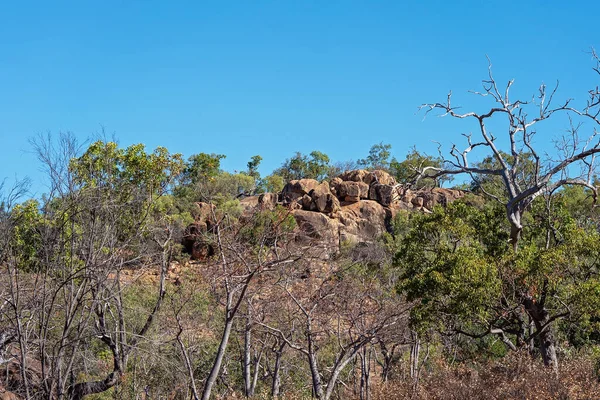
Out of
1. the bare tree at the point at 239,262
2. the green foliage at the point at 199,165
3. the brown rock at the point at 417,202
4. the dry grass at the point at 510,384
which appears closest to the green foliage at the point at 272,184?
the green foliage at the point at 199,165

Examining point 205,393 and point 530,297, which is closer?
point 205,393

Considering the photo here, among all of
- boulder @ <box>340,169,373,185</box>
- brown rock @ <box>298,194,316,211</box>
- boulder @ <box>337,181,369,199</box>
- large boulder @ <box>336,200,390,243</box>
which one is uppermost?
boulder @ <box>340,169,373,185</box>

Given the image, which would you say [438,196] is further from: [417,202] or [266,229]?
[266,229]

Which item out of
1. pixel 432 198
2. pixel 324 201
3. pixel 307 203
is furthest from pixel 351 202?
pixel 432 198

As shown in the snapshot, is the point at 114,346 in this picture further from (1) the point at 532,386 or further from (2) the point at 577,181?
(2) the point at 577,181

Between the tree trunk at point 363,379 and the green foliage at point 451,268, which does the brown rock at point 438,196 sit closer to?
the green foliage at point 451,268

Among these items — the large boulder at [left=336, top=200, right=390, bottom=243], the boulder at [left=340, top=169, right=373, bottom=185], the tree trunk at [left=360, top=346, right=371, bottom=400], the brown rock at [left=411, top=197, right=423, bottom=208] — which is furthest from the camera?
the boulder at [left=340, top=169, right=373, bottom=185]

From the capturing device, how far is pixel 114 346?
12945 mm

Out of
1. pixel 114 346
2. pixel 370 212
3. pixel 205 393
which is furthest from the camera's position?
pixel 370 212

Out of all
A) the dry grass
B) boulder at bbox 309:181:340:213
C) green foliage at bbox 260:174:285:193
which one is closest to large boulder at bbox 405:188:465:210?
boulder at bbox 309:181:340:213

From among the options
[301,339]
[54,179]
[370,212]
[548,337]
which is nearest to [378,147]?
[370,212]

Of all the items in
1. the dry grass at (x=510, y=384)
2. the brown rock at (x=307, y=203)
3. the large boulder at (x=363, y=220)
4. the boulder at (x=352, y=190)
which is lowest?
the dry grass at (x=510, y=384)

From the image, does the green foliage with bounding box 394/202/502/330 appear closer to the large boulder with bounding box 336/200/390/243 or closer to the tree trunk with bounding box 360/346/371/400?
the tree trunk with bounding box 360/346/371/400

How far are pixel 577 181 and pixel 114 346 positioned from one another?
9.85m
